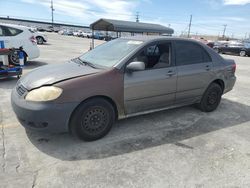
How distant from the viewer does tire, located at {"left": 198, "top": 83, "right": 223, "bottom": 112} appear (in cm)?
496

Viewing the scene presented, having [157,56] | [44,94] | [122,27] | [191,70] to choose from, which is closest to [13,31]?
[157,56]

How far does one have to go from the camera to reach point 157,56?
4402mm

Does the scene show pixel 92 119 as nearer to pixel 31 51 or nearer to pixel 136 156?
pixel 136 156

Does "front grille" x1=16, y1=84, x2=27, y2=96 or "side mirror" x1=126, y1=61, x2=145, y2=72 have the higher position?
"side mirror" x1=126, y1=61, x2=145, y2=72

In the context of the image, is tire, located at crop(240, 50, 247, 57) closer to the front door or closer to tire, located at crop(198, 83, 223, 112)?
tire, located at crop(198, 83, 223, 112)

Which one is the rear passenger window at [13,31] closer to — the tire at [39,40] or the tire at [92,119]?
the tire at [92,119]

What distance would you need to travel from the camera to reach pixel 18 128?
12.6ft

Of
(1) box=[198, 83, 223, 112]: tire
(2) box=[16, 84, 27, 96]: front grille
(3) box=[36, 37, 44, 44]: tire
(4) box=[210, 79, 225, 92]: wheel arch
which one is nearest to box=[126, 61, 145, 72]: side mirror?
(2) box=[16, 84, 27, 96]: front grille

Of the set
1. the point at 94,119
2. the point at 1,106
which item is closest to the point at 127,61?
the point at 94,119

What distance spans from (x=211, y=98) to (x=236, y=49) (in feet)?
70.7

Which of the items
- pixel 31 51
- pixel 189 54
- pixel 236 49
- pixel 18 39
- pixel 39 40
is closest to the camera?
pixel 189 54

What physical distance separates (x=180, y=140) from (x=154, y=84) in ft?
3.34

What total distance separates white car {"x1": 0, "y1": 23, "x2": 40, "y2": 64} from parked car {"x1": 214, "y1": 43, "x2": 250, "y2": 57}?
67.8 ft

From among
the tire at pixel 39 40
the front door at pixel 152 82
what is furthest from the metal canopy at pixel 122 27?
the front door at pixel 152 82
